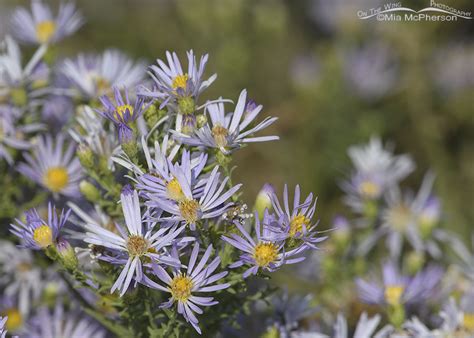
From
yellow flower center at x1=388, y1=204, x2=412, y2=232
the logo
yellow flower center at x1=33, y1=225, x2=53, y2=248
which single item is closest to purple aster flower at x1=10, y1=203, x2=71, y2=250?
yellow flower center at x1=33, y1=225, x2=53, y2=248

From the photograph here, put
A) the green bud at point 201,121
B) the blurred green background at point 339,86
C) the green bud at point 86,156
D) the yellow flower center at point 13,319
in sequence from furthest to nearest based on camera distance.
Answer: the blurred green background at point 339,86 → the yellow flower center at point 13,319 → the green bud at point 86,156 → the green bud at point 201,121

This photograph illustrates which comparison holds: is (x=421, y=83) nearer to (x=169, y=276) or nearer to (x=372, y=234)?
(x=372, y=234)

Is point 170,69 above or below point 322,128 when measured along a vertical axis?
below

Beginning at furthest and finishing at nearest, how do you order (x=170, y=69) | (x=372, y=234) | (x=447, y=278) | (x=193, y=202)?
(x=372, y=234) → (x=447, y=278) → (x=170, y=69) → (x=193, y=202)

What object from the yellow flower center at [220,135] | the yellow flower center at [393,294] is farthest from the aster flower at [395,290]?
the yellow flower center at [220,135]

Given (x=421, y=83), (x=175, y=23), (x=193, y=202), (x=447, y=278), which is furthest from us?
(x=175, y=23)

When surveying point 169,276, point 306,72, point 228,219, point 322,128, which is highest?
point 306,72

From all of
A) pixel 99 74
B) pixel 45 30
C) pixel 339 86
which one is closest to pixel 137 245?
pixel 99 74

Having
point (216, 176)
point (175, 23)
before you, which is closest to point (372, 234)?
point (216, 176)

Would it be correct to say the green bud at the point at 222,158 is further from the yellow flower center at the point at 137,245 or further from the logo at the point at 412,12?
the logo at the point at 412,12
